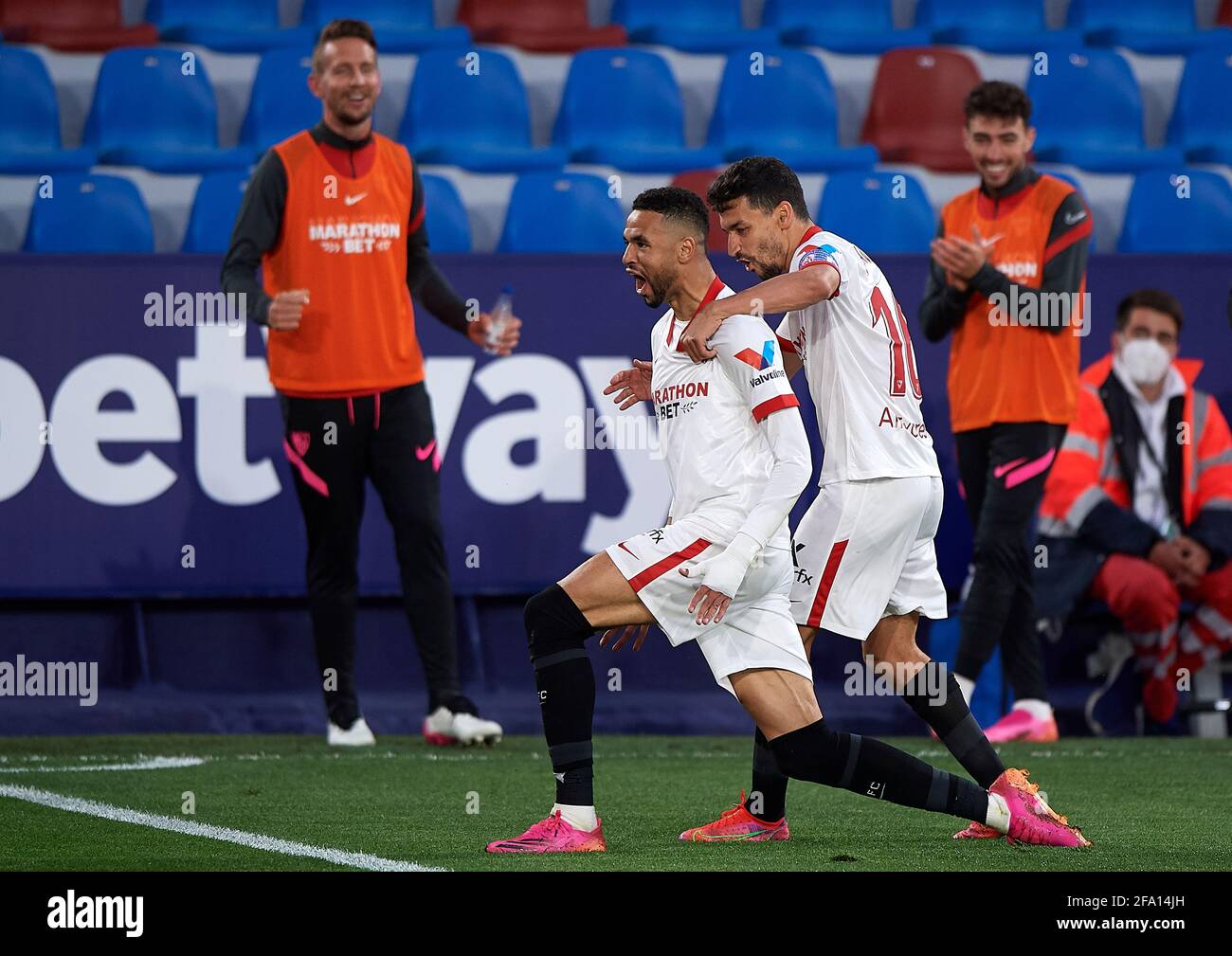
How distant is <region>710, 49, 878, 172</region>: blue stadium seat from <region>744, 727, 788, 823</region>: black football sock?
210 inches

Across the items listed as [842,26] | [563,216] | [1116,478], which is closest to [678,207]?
[1116,478]

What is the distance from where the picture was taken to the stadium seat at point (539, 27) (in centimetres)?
965

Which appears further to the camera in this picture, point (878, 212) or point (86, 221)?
point (878, 212)

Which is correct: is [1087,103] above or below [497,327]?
above

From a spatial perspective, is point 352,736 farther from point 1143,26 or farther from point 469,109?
point 1143,26

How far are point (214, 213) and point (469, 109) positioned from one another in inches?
61.7

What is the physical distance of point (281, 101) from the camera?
893 centimetres

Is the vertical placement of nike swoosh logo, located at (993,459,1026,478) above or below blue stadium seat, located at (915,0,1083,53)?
below

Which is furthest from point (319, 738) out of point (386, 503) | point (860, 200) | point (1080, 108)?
point (1080, 108)

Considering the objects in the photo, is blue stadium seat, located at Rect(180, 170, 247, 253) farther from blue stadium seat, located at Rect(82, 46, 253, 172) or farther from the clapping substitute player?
the clapping substitute player

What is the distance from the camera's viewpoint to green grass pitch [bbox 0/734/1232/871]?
4133mm

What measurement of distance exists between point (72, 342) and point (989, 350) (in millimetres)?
3452

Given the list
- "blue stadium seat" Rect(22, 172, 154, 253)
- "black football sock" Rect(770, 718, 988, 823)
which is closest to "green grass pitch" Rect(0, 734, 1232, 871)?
"black football sock" Rect(770, 718, 988, 823)

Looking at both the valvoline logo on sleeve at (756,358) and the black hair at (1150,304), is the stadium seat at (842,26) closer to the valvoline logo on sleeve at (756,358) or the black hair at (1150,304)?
the black hair at (1150,304)
